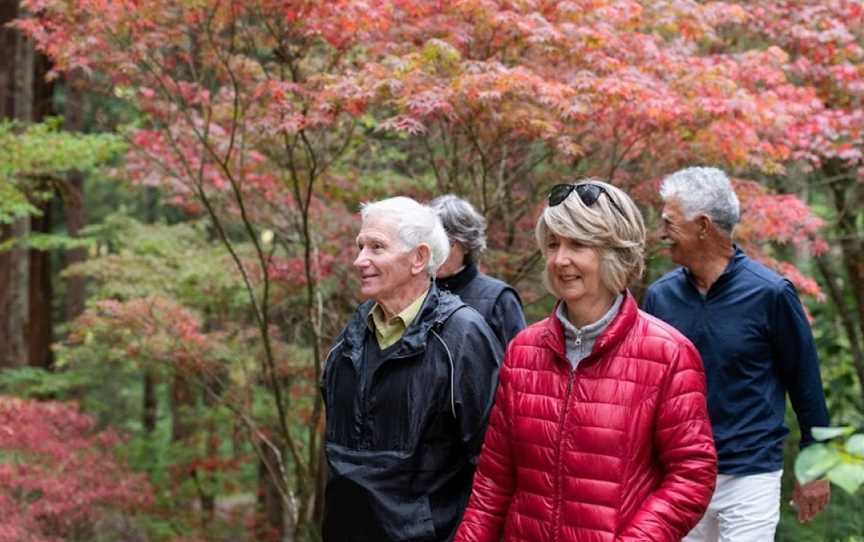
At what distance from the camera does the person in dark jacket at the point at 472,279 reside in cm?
374

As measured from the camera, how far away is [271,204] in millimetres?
7277

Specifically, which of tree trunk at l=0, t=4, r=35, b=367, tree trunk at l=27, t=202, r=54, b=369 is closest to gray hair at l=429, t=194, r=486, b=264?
tree trunk at l=0, t=4, r=35, b=367

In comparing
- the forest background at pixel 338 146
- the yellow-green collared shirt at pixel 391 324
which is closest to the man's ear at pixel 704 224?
the yellow-green collared shirt at pixel 391 324

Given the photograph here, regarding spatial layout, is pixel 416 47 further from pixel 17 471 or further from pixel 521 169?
pixel 17 471

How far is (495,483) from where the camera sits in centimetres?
251

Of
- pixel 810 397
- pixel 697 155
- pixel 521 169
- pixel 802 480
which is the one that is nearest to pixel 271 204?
pixel 521 169

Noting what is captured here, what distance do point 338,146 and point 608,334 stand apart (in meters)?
4.83

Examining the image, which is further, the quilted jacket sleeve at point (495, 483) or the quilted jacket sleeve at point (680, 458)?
the quilted jacket sleeve at point (495, 483)

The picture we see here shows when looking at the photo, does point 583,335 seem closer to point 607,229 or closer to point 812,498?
point 607,229

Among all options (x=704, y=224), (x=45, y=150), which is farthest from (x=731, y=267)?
(x=45, y=150)

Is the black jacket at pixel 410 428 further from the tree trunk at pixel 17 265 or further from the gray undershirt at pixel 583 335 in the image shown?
the tree trunk at pixel 17 265

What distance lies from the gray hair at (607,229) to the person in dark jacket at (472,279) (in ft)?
4.48

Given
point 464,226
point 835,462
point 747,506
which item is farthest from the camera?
point 464,226

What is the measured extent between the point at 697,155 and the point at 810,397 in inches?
116
